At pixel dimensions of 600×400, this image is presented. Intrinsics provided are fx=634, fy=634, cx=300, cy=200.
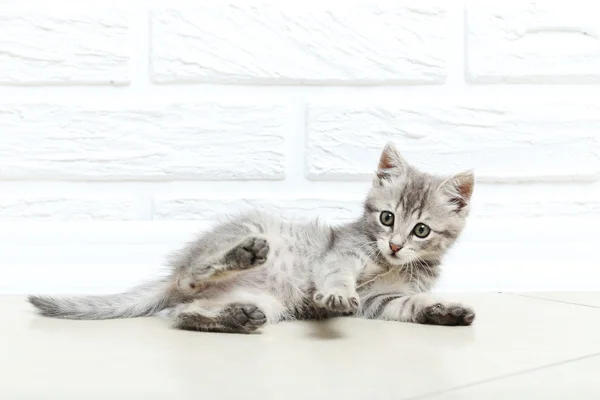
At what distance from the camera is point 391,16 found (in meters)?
1.79

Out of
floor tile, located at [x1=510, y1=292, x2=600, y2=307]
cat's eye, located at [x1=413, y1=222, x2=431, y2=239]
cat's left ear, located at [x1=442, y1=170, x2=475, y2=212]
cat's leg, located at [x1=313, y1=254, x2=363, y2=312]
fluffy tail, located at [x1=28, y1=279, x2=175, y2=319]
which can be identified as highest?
cat's left ear, located at [x1=442, y1=170, x2=475, y2=212]

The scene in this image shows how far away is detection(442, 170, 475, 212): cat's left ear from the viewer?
1.49 metres

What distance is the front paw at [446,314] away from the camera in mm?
1238

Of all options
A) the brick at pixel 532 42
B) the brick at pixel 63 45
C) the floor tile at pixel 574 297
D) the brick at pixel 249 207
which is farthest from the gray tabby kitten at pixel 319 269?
the brick at pixel 63 45

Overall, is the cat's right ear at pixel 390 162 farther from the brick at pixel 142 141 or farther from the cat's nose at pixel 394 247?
the brick at pixel 142 141

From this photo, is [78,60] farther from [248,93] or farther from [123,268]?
[123,268]

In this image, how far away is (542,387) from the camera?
799 millimetres

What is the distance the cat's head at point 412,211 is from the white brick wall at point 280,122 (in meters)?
0.29

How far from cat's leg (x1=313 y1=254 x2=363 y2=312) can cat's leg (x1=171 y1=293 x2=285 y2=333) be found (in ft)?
0.39

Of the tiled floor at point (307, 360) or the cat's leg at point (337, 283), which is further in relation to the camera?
the cat's leg at point (337, 283)

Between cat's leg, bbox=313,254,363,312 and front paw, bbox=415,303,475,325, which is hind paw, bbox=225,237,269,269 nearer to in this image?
cat's leg, bbox=313,254,363,312

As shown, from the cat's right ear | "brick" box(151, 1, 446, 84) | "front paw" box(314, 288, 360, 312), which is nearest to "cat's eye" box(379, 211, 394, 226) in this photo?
the cat's right ear

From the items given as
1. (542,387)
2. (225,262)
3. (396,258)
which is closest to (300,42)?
(396,258)

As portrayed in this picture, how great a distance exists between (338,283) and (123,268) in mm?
817
